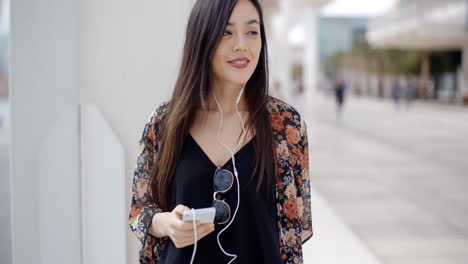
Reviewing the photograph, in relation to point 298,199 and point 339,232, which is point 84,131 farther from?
point 339,232

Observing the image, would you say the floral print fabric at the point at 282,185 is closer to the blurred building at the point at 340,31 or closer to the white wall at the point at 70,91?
the white wall at the point at 70,91

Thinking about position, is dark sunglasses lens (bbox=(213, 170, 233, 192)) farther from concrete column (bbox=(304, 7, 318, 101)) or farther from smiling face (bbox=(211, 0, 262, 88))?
concrete column (bbox=(304, 7, 318, 101))

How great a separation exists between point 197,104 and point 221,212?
45 centimetres

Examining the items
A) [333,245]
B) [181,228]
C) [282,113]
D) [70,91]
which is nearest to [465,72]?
[333,245]

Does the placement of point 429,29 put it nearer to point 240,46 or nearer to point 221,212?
point 240,46

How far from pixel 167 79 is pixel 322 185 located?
498cm

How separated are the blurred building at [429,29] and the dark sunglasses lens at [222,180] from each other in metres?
26.3

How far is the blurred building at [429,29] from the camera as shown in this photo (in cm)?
2488

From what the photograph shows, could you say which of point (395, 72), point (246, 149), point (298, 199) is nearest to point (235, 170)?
point (246, 149)

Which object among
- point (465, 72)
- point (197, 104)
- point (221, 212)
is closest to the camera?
point (221, 212)

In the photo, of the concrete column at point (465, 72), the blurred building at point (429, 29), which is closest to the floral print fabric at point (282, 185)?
the blurred building at point (429, 29)

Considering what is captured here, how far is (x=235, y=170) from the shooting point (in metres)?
1.46

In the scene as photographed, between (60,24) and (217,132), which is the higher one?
(60,24)

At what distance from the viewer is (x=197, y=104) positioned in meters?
1.67
